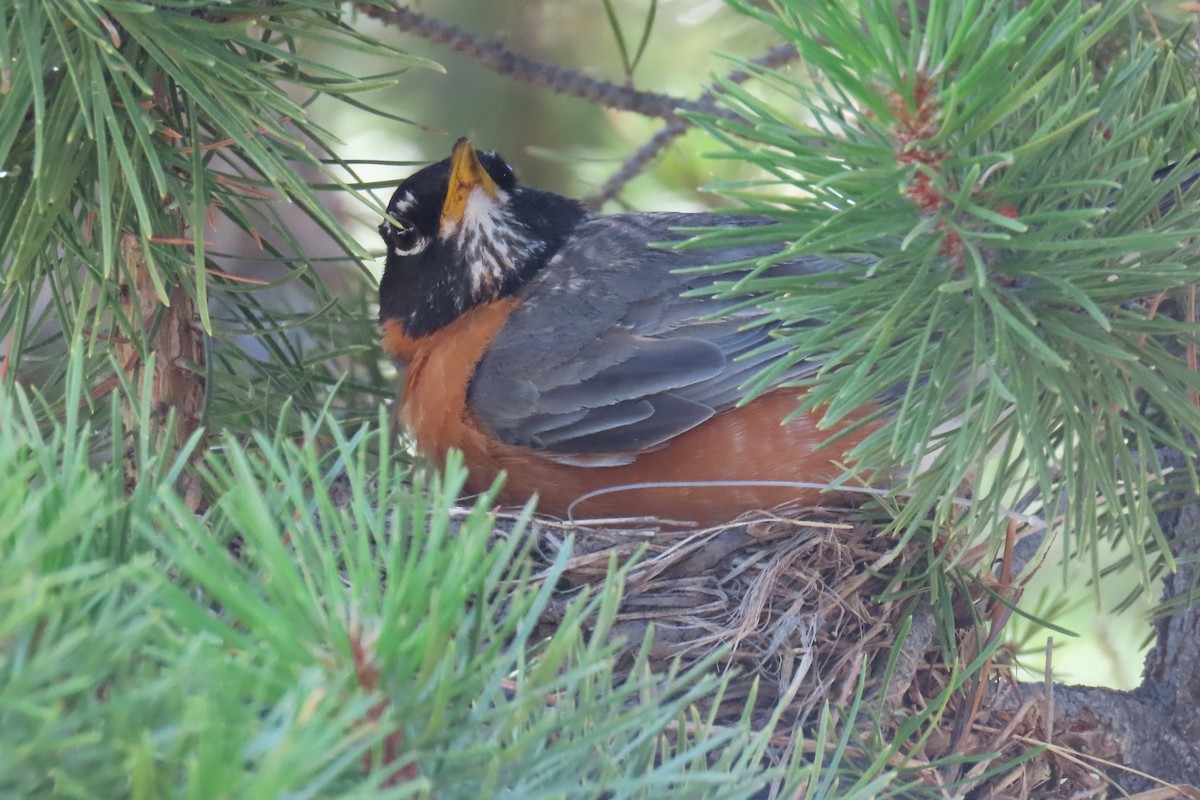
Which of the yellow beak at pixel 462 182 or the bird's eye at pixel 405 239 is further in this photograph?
the bird's eye at pixel 405 239

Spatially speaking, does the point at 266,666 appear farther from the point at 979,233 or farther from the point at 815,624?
the point at 815,624

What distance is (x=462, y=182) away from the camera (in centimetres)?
273

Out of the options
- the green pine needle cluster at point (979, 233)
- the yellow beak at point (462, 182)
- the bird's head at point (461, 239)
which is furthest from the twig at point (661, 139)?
the green pine needle cluster at point (979, 233)

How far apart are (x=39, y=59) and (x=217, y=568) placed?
762mm

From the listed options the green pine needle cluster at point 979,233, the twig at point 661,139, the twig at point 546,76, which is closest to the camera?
the green pine needle cluster at point 979,233

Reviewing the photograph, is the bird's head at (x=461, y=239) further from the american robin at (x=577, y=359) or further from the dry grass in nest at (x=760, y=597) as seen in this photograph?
the dry grass in nest at (x=760, y=597)

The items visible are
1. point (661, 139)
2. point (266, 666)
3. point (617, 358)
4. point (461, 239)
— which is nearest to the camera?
point (266, 666)

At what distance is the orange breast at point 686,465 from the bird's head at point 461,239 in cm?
27

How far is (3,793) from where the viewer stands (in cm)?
79

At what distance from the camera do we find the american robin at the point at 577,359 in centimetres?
238

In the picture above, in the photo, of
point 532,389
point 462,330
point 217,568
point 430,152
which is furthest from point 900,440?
point 430,152

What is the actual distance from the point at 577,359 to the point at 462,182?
0.55m

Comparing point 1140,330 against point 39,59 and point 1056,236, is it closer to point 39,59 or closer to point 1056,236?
point 1056,236

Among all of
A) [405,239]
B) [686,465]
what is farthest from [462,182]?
[686,465]
